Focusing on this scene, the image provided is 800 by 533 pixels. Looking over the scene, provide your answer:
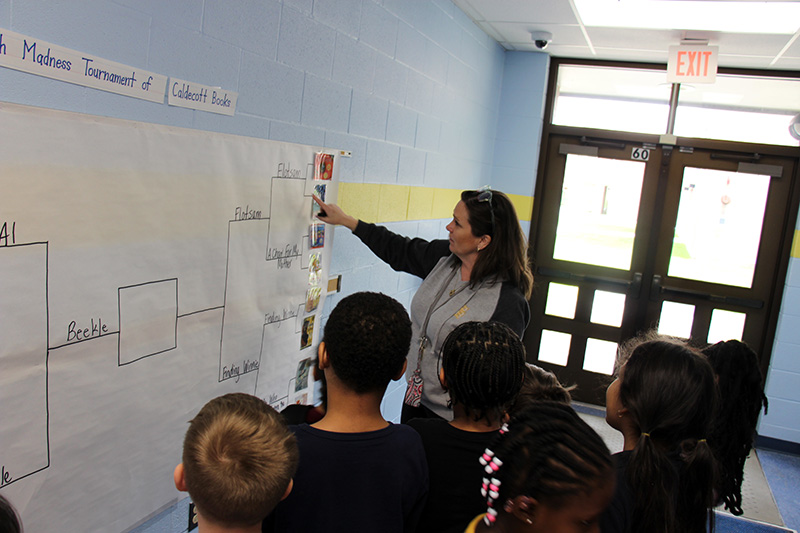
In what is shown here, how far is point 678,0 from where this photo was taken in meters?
3.04

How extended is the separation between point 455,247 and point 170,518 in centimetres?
127

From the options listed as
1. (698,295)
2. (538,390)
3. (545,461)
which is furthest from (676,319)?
(545,461)

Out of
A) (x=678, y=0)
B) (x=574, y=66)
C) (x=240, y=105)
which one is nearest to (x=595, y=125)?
(x=574, y=66)

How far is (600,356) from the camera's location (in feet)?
15.6

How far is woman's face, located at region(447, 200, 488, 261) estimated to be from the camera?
213 centimetres

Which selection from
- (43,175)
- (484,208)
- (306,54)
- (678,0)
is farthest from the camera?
(678,0)

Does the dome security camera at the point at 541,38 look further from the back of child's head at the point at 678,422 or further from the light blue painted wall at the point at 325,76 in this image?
the back of child's head at the point at 678,422

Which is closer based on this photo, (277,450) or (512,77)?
(277,450)

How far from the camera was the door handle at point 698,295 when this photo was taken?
14.3 feet

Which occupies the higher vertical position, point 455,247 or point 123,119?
point 123,119

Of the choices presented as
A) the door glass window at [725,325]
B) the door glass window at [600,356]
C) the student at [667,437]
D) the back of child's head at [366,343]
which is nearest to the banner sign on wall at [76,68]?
the back of child's head at [366,343]

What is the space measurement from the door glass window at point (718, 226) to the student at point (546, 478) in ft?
13.0

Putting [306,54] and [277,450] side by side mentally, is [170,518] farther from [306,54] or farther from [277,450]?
[306,54]

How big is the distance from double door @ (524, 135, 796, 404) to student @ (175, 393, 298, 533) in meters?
3.89
